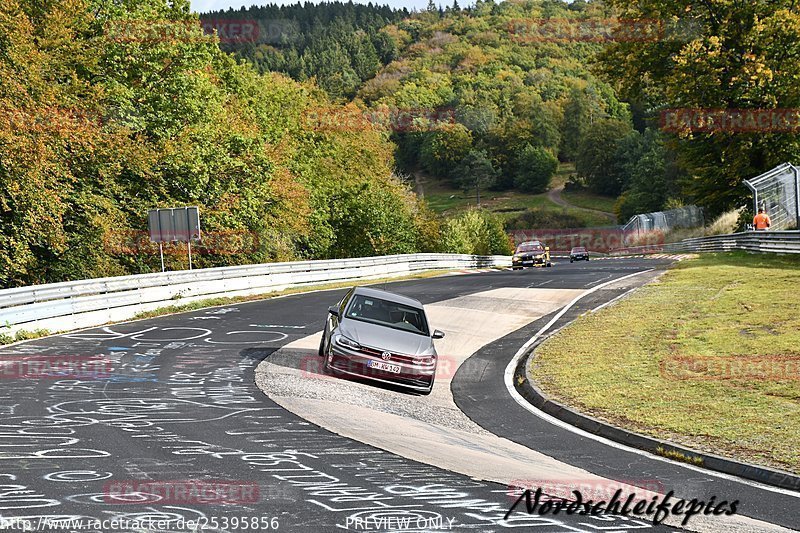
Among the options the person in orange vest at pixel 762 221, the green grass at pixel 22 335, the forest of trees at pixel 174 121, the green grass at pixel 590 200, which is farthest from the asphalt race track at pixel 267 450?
the green grass at pixel 590 200

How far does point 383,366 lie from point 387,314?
1711 mm

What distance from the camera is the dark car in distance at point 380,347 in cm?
1458

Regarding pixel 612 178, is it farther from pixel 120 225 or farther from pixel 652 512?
pixel 652 512

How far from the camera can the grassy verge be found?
35.7 ft

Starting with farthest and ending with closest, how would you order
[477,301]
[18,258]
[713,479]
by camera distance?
[18,258] → [477,301] → [713,479]

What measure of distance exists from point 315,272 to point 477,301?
11.9 meters

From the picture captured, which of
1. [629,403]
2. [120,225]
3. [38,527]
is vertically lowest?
[629,403]

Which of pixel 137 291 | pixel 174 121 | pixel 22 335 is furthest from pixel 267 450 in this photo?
pixel 174 121

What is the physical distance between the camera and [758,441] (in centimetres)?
1014

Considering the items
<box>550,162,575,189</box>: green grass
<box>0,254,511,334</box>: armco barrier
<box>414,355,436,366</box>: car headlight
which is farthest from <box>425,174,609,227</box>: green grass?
<box>414,355,436,366</box>: car headlight

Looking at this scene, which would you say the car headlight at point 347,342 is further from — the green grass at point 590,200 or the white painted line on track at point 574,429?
the green grass at point 590,200

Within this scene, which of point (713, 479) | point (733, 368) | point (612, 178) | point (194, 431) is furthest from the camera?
point (612, 178)

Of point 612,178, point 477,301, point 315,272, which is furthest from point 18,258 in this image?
point 612,178

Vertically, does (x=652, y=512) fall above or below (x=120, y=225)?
below
